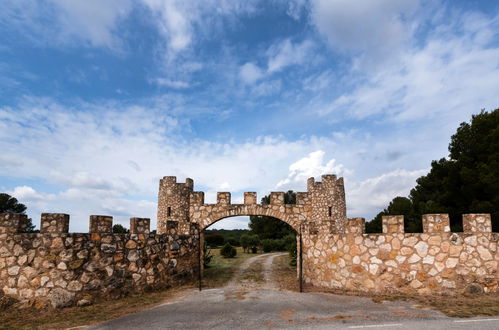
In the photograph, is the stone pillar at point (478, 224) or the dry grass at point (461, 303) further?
the stone pillar at point (478, 224)

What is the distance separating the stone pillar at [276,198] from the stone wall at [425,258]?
624cm

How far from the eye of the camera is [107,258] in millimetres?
9148

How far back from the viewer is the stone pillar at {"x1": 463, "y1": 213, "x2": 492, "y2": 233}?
889cm

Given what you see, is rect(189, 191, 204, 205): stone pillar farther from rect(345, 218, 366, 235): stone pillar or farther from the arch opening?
rect(345, 218, 366, 235): stone pillar

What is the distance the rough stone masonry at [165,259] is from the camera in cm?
846

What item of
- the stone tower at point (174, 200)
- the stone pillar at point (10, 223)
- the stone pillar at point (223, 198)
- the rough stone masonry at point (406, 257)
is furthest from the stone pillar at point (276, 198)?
the stone pillar at point (10, 223)

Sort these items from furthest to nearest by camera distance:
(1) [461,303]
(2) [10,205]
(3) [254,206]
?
(2) [10,205]
(3) [254,206]
(1) [461,303]

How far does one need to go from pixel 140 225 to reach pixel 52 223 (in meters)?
2.42

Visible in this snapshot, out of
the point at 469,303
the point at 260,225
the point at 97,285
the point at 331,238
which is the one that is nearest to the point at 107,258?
the point at 97,285

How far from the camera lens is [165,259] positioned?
1084 centimetres

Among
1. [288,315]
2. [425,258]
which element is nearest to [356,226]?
[425,258]

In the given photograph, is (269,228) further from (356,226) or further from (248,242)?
(356,226)

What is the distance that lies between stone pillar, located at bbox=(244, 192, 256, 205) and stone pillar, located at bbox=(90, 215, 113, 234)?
748cm

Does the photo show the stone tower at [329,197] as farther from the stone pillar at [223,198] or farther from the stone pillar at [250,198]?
the stone pillar at [223,198]
